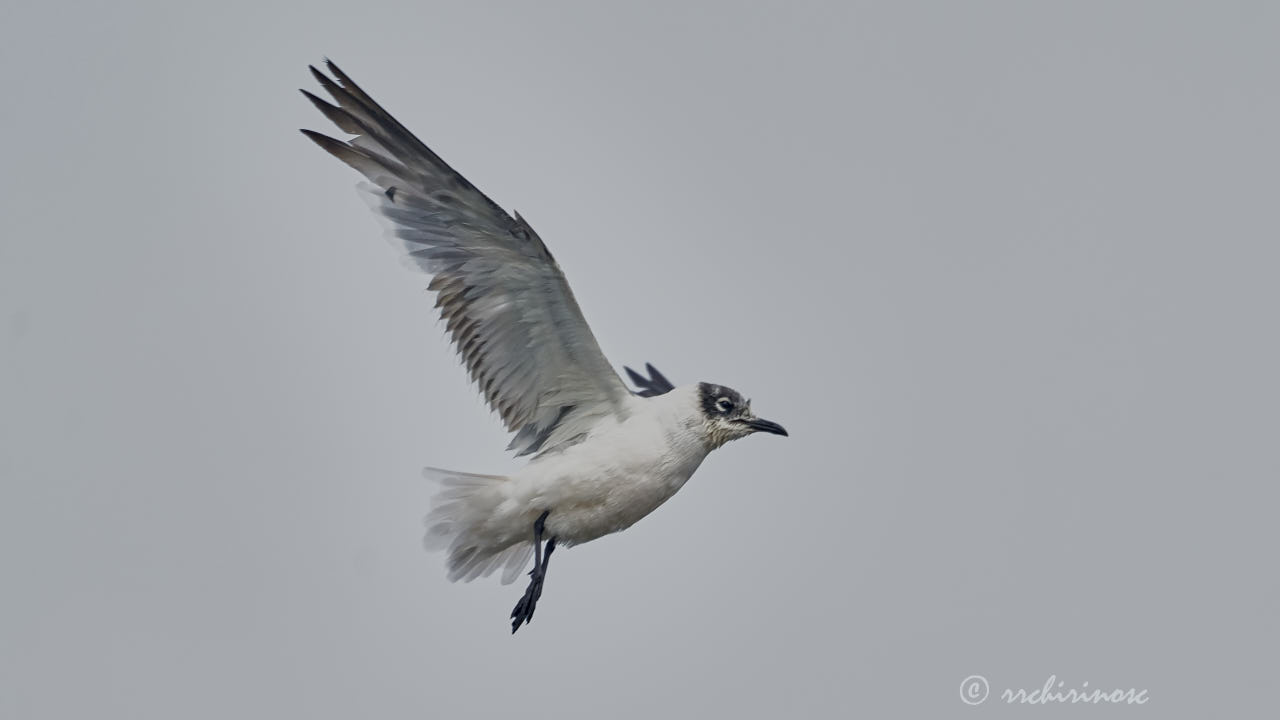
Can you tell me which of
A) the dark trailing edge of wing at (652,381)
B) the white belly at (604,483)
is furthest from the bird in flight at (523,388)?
the dark trailing edge of wing at (652,381)

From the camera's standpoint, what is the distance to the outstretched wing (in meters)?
10.7

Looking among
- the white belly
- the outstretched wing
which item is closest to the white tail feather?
the white belly

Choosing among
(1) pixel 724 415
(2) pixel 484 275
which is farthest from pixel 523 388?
(1) pixel 724 415

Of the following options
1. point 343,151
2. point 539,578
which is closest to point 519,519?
point 539,578

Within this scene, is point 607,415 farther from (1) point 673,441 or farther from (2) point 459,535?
(2) point 459,535

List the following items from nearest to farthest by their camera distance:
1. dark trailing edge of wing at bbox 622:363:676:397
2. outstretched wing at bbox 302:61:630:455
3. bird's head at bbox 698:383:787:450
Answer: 1. outstretched wing at bbox 302:61:630:455
2. bird's head at bbox 698:383:787:450
3. dark trailing edge of wing at bbox 622:363:676:397

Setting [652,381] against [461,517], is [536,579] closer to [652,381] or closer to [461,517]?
[461,517]

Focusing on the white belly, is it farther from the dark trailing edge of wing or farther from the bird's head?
the dark trailing edge of wing

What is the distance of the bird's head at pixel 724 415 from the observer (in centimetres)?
1107

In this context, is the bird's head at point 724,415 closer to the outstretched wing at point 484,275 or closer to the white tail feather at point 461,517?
the outstretched wing at point 484,275

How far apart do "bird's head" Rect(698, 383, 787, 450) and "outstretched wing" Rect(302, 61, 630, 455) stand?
0.57m

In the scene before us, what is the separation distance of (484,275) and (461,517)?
164 cm

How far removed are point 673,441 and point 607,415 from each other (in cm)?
59

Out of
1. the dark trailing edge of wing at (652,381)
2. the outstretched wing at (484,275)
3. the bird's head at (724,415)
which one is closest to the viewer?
the outstretched wing at (484,275)
